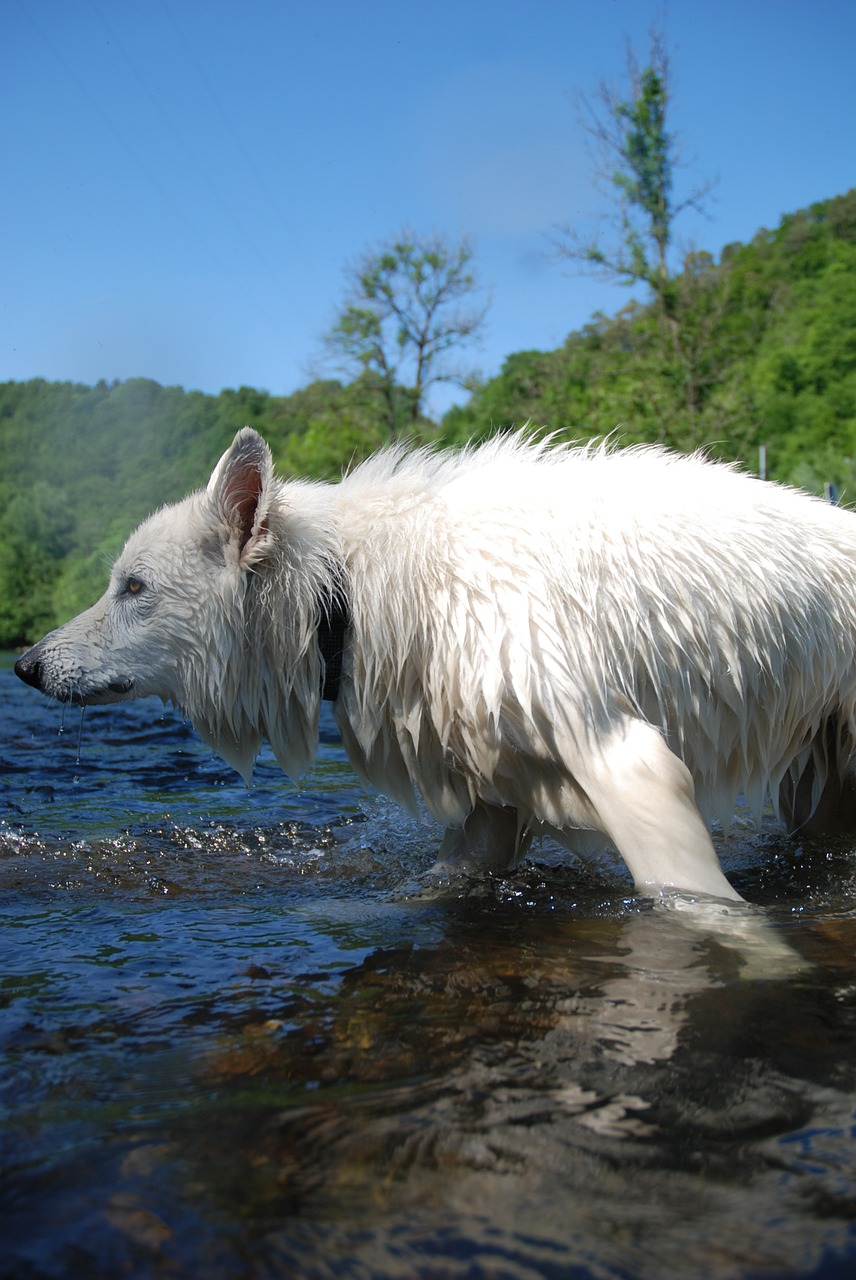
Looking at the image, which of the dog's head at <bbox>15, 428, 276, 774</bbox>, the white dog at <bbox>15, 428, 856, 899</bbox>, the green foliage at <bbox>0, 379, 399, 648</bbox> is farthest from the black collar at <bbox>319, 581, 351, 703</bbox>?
the green foliage at <bbox>0, 379, 399, 648</bbox>

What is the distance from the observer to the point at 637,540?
423 cm

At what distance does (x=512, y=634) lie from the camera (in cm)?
393

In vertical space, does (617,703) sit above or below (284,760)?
above

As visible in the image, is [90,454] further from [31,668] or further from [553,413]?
[31,668]

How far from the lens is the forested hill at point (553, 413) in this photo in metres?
27.1

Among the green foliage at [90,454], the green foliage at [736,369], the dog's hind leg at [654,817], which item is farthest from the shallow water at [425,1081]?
the green foliage at [90,454]

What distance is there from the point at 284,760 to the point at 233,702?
0.39 m

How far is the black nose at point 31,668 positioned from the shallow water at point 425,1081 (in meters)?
0.95

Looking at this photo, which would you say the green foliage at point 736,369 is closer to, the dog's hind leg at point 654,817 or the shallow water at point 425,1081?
the dog's hind leg at point 654,817

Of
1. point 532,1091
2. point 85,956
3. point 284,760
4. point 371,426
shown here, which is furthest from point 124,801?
point 371,426

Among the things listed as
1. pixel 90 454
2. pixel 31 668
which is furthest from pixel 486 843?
pixel 90 454

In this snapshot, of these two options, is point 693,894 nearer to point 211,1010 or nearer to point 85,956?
point 211,1010

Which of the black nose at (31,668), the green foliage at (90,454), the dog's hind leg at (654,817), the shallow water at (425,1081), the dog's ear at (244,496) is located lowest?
the shallow water at (425,1081)

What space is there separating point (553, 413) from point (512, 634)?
29905 mm
